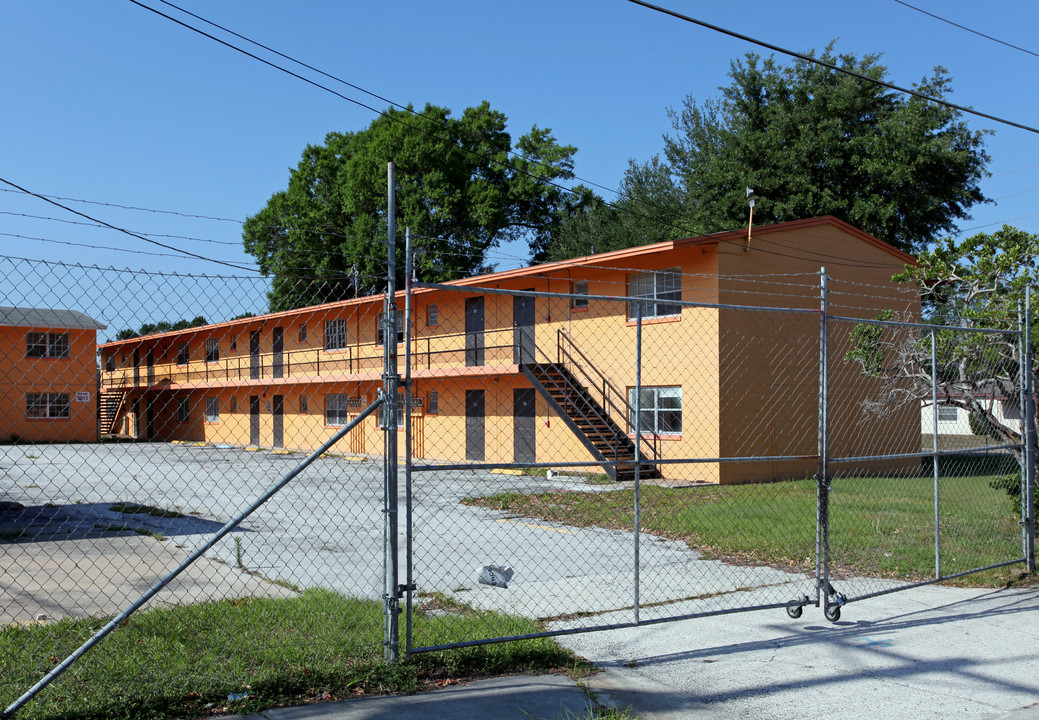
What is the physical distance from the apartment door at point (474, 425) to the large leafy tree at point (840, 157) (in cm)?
1395

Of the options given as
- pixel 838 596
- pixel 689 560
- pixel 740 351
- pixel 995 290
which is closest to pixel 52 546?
pixel 689 560

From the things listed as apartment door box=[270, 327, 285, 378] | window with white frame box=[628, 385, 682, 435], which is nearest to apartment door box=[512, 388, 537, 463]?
window with white frame box=[628, 385, 682, 435]

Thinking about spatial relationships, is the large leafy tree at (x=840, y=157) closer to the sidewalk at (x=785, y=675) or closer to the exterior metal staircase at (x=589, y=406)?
the exterior metal staircase at (x=589, y=406)

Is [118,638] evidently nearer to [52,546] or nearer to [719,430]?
[52,546]

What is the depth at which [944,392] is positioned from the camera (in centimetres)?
1124

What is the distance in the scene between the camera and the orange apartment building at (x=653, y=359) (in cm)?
2012

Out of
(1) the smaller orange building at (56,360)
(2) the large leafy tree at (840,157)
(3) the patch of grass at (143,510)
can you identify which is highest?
(2) the large leafy tree at (840,157)

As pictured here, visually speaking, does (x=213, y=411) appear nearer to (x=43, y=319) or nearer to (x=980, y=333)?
(x=980, y=333)

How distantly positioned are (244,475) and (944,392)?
17942 millimetres

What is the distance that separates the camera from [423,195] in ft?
139

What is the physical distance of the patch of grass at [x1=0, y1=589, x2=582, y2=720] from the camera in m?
4.61

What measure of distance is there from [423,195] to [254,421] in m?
13.9

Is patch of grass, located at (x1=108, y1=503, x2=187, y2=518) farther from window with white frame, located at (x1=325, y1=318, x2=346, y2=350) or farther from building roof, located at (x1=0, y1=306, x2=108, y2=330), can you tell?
window with white frame, located at (x1=325, y1=318, x2=346, y2=350)

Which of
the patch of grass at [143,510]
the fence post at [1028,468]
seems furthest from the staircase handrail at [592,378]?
the fence post at [1028,468]
